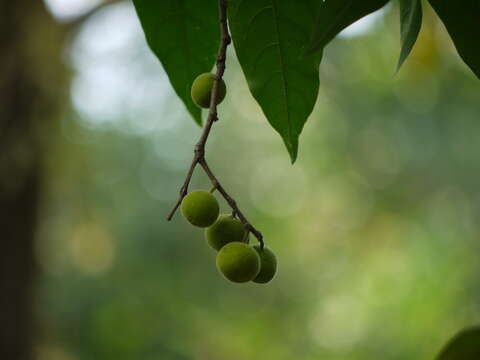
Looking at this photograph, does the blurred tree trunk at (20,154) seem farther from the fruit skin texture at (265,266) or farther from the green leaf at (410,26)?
the green leaf at (410,26)

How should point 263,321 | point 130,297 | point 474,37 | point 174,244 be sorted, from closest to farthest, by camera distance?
point 474,37, point 130,297, point 174,244, point 263,321

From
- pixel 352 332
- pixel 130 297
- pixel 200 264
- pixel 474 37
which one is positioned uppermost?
pixel 474 37

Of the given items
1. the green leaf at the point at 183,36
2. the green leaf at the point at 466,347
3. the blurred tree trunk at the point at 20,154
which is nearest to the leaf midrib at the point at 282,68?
the green leaf at the point at 183,36

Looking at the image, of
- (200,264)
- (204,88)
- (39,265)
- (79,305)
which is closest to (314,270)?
(200,264)

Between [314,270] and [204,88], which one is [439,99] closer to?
[314,270]

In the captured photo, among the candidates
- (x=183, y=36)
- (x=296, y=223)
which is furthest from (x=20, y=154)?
(x=296, y=223)
